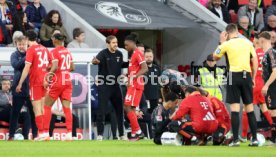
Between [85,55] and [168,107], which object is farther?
[85,55]

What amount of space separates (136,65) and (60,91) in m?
2.41

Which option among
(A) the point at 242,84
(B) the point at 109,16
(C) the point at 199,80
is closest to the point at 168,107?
(A) the point at 242,84

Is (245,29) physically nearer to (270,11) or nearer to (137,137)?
(270,11)

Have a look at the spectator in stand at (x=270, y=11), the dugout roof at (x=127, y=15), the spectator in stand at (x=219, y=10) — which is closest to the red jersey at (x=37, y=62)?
the dugout roof at (x=127, y=15)

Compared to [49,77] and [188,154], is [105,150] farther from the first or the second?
[49,77]

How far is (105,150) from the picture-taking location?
20.0 m

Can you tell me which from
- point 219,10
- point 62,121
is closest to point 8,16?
point 62,121

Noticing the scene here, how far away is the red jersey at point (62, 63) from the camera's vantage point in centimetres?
2339

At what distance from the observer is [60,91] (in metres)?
23.5

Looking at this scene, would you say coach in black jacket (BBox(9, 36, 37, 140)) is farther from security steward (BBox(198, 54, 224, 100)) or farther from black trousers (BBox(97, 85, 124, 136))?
security steward (BBox(198, 54, 224, 100))

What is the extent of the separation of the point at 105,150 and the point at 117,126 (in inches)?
283

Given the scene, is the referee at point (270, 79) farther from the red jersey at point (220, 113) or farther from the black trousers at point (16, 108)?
the black trousers at point (16, 108)

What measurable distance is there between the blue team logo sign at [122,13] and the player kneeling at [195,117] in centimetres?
968

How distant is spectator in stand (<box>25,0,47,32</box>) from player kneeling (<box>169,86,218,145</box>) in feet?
26.5
